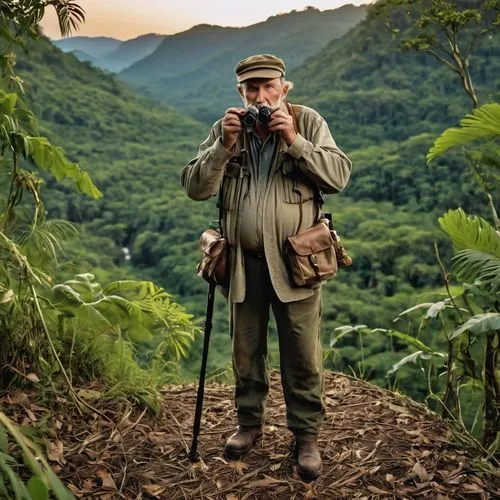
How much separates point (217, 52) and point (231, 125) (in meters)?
110

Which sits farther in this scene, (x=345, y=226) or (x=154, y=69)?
(x=154, y=69)

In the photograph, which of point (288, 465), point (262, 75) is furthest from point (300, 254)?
point (288, 465)

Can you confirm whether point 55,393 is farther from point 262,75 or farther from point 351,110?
point 351,110

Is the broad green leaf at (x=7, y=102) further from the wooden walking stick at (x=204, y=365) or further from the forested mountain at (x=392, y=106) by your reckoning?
the forested mountain at (x=392, y=106)

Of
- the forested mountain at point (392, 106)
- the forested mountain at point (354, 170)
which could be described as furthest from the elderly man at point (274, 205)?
the forested mountain at point (392, 106)

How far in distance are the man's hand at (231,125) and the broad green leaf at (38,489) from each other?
5.47 ft

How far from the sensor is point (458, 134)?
2.92 m

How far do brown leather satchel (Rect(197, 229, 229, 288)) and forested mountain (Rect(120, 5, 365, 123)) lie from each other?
71648 millimetres

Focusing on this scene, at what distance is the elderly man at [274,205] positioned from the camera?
247 centimetres

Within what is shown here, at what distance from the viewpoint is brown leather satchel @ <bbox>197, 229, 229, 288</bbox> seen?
2633mm

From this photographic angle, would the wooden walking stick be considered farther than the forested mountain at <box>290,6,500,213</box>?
No

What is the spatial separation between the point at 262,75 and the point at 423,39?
18.0 feet

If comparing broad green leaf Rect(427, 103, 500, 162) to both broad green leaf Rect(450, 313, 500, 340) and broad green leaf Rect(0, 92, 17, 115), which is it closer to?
broad green leaf Rect(450, 313, 500, 340)

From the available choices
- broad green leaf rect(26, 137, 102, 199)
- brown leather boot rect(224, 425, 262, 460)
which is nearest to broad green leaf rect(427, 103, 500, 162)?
brown leather boot rect(224, 425, 262, 460)
